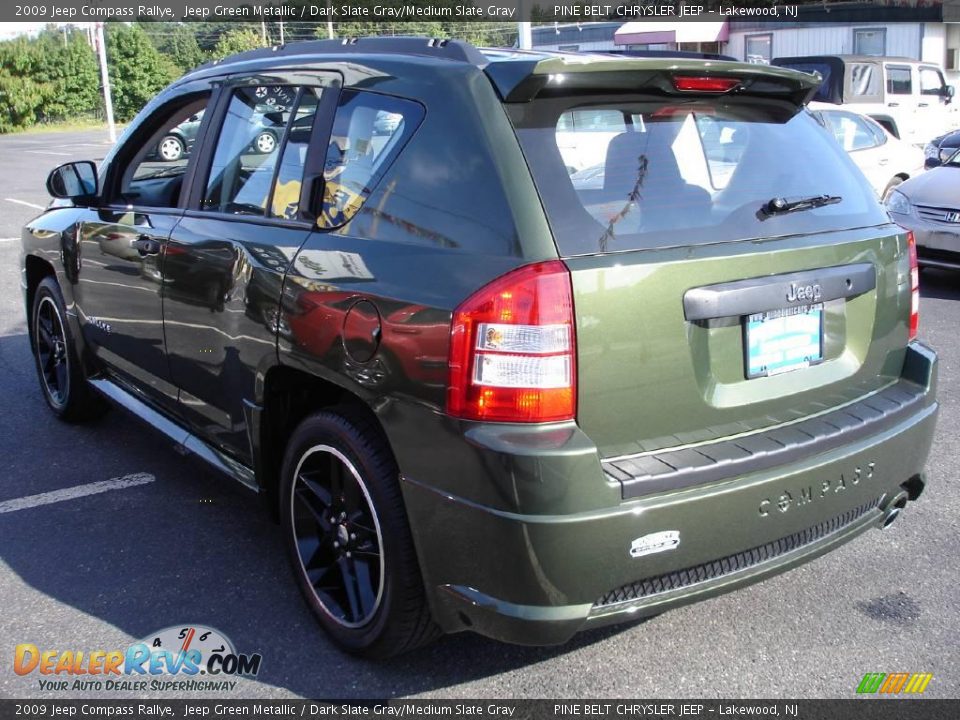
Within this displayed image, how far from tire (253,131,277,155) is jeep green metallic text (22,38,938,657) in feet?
0.06

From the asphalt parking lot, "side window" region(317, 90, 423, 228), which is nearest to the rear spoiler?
"side window" region(317, 90, 423, 228)

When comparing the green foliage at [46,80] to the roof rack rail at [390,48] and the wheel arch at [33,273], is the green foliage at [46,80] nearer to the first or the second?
the wheel arch at [33,273]

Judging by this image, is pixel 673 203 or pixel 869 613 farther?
pixel 869 613

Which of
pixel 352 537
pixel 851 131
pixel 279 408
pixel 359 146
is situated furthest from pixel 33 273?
pixel 851 131

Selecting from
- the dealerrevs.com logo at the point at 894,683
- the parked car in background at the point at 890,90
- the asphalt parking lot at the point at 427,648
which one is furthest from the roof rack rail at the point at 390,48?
the parked car in background at the point at 890,90

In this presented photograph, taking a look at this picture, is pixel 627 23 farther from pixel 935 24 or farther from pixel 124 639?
pixel 124 639

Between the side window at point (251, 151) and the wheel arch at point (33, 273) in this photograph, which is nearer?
the side window at point (251, 151)

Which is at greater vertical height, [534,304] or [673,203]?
[673,203]

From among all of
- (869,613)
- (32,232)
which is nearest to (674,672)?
(869,613)

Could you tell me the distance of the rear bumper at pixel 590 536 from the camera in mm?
2496

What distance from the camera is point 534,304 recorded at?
2.53 meters

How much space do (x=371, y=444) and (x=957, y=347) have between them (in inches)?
219

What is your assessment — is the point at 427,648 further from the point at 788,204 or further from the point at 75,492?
the point at 75,492

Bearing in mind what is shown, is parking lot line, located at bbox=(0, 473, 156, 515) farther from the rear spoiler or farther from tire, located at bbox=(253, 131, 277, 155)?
the rear spoiler
